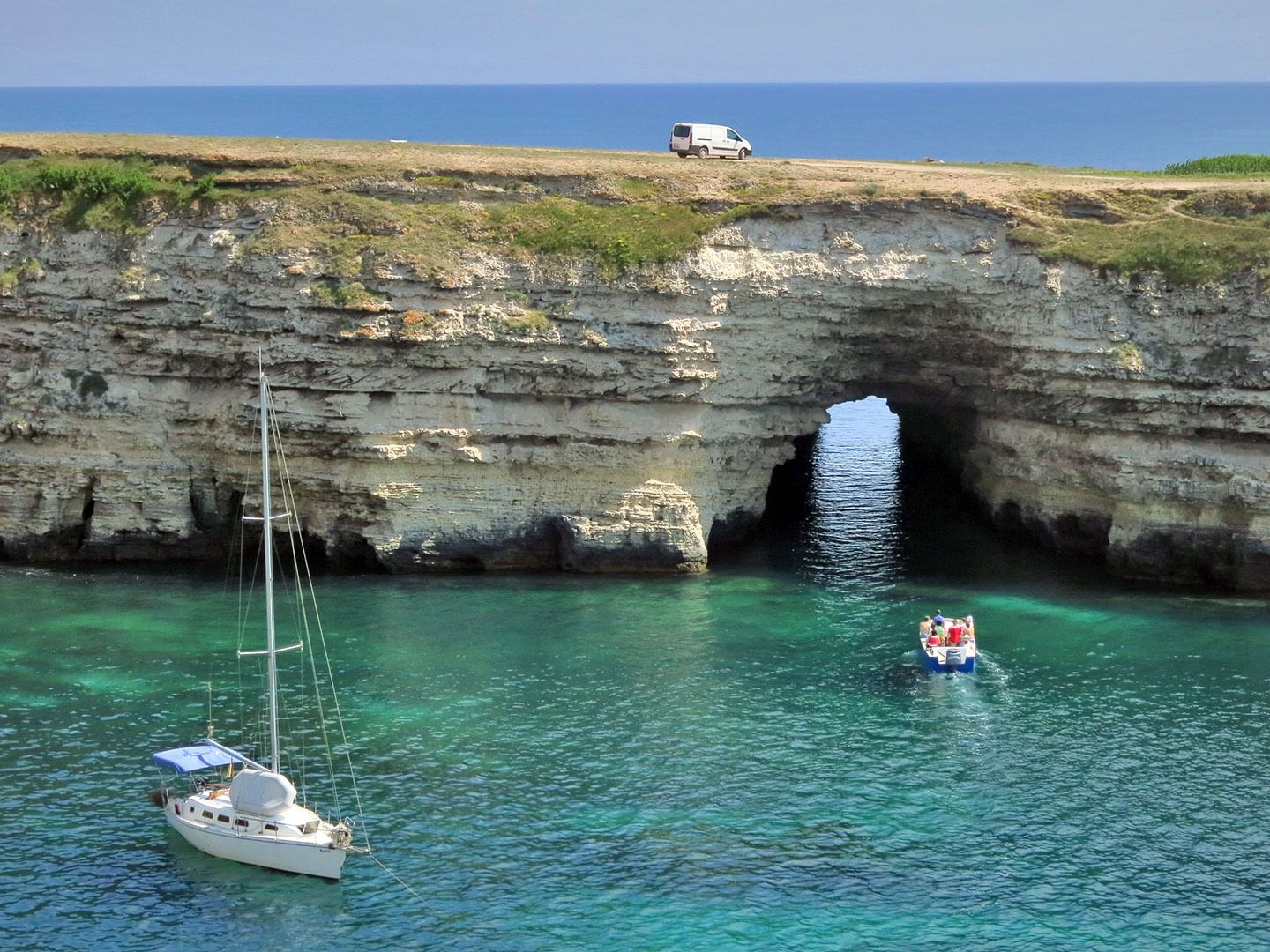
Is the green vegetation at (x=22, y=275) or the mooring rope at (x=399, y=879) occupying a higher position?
the green vegetation at (x=22, y=275)

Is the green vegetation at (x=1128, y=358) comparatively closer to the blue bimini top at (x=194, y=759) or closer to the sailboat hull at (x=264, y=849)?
the sailboat hull at (x=264, y=849)

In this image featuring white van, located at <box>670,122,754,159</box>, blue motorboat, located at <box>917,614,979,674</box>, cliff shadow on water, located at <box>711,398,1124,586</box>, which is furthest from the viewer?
white van, located at <box>670,122,754,159</box>

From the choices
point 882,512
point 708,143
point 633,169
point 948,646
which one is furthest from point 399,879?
point 708,143

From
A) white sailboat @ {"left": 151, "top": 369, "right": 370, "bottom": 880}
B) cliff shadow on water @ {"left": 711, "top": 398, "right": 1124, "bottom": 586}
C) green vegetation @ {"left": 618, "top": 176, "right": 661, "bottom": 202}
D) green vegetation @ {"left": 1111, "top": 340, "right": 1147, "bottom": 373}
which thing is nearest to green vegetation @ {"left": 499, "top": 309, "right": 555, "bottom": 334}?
green vegetation @ {"left": 618, "top": 176, "right": 661, "bottom": 202}

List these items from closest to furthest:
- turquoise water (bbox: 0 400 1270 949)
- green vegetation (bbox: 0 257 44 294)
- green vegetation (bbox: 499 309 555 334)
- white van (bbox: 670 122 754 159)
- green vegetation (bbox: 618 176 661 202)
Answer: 1. turquoise water (bbox: 0 400 1270 949)
2. green vegetation (bbox: 499 309 555 334)
3. green vegetation (bbox: 0 257 44 294)
4. green vegetation (bbox: 618 176 661 202)
5. white van (bbox: 670 122 754 159)

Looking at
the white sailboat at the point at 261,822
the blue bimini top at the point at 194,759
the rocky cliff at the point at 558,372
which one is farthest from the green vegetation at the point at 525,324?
the blue bimini top at the point at 194,759

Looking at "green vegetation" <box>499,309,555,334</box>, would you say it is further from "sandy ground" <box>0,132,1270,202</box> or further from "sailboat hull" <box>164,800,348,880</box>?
"sailboat hull" <box>164,800,348,880</box>
